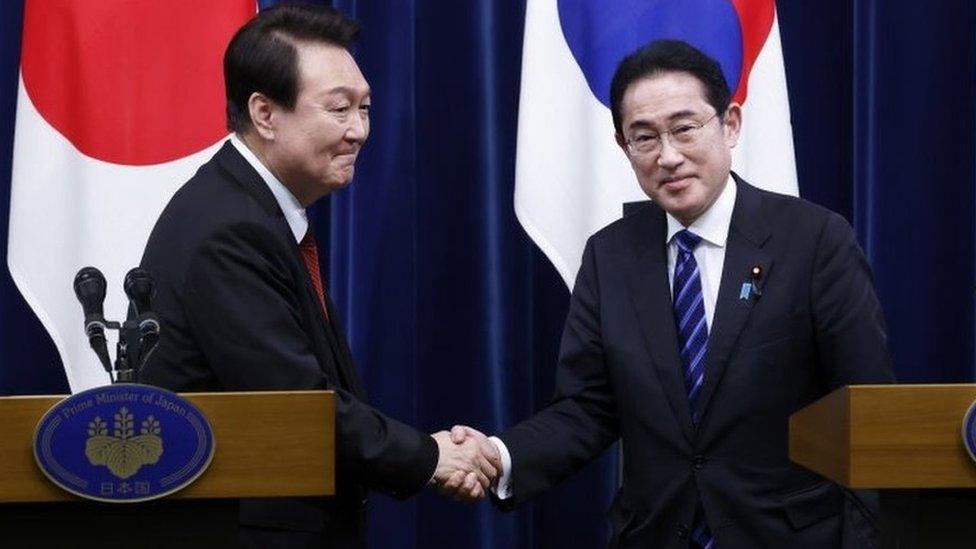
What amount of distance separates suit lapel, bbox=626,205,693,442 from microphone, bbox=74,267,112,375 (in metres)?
1.03

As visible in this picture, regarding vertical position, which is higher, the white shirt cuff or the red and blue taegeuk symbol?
the red and blue taegeuk symbol

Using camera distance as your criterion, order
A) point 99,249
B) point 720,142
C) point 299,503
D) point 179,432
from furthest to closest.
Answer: point 99,249, point 720,142, point 299,503, point 179,432

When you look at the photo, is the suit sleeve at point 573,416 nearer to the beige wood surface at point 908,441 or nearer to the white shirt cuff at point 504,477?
the white shirt cuff at point 504,477

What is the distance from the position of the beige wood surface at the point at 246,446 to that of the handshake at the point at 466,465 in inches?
31.9

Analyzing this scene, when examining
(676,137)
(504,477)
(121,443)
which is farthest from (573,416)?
(121,443)

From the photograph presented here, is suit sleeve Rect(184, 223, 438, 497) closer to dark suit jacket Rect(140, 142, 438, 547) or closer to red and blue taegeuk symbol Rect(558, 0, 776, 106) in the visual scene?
dark suit jacket Rect(140, 142, 438, 547)

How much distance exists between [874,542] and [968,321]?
4.12ft

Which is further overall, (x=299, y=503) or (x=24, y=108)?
(x=24, y=108)

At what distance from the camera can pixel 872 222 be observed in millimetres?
3420

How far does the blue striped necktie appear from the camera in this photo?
96.4 inches

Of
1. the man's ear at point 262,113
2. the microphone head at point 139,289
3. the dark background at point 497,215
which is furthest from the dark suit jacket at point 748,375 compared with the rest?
the microphone head at point 139,289

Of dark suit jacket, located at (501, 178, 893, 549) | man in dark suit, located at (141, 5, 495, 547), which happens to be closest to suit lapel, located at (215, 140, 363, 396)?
man in dark suit, located at (141, 5, 495, 547)

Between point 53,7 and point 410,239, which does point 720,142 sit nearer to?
point 410,239

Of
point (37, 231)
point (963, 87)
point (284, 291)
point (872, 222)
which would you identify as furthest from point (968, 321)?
point (37, 231)
